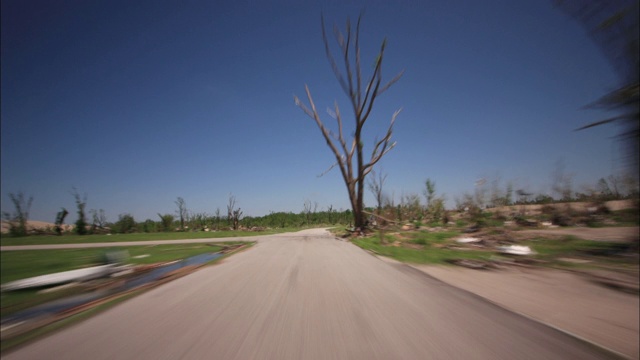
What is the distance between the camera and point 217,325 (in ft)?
6.04

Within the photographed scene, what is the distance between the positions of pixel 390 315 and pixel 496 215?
11.6m

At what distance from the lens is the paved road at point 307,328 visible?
146cm

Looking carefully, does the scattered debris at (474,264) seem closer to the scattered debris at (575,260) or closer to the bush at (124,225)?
the scattered debris at (575,260)

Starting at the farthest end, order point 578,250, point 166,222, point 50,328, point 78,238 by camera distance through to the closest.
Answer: point 166,222 → point 78,238 → point 578,250 → point 50,328

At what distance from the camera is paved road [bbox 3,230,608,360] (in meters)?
1.46

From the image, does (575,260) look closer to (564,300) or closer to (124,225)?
(564,300)

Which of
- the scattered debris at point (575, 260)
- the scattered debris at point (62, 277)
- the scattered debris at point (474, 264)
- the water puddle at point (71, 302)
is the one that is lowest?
the scattered debris at point (575, 260)

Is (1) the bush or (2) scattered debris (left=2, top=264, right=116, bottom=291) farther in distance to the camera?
(1) the bush

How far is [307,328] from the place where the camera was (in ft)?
A: 5.93

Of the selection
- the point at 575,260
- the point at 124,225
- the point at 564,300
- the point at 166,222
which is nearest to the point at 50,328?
the point at 564,300

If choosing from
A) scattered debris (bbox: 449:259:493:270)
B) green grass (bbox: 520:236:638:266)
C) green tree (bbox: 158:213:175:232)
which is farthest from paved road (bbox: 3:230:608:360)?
green tree (bbox: 158:213:175:232)

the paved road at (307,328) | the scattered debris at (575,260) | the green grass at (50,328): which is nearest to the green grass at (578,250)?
the scattered debris at (575,260)

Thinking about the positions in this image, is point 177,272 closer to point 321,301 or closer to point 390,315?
point 321,301

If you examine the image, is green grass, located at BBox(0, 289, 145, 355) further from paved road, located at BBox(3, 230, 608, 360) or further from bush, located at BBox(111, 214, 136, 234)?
bush, located at BBox(111, 214, 136, 234)
